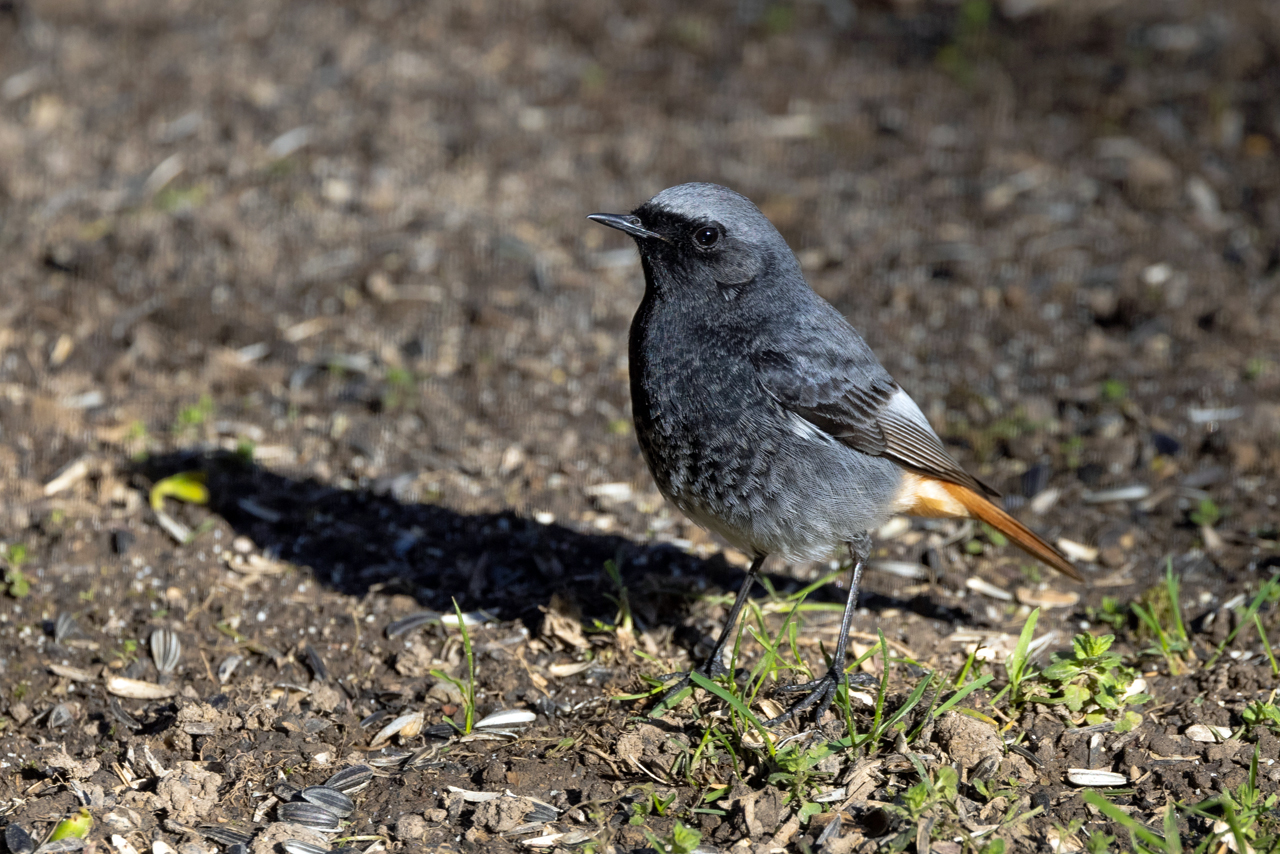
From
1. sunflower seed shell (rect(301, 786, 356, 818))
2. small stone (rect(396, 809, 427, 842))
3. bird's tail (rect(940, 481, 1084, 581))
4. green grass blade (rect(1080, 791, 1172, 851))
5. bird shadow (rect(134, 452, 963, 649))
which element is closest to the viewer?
green grass blade (rect(1080, 791, 1172, 851))

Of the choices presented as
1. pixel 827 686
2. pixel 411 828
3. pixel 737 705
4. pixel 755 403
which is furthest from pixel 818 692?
pixel 411 828

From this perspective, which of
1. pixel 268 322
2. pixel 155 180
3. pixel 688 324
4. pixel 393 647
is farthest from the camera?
pixel 155 180

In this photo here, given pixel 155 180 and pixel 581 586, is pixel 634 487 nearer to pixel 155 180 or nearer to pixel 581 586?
pixel 581 586

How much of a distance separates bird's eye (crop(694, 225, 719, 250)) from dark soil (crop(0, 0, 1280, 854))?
4.76 ft

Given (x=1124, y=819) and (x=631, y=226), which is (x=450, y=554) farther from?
(x=1124, y=819)

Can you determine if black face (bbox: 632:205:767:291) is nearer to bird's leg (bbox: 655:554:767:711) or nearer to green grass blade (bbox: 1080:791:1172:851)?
bird's leg (bbox: 655:554:767:711)

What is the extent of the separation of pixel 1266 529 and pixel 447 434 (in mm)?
3744

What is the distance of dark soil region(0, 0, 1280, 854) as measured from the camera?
406cm

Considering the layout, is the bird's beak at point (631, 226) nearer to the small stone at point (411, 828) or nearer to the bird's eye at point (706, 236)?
the bird's eye at point (706, 236)

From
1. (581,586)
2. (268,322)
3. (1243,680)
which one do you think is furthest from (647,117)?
(1243,680)

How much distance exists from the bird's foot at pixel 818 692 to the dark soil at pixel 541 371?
283 mm

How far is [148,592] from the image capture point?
16.0ft

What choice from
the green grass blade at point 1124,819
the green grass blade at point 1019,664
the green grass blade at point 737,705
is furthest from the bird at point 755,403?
the green grass blade at point 1124,819

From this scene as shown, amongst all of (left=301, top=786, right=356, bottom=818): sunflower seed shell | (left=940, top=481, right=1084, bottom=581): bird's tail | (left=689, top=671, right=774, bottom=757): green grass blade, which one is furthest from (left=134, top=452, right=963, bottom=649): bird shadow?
(left=301, top=786, right=356, bottom=818): sunflower seed shell
